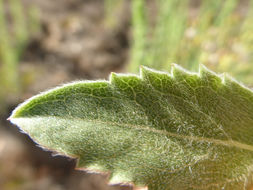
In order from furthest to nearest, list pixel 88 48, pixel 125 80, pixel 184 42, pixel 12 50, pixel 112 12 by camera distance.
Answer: pixel 112 12 → pixel 88 48 → pixel 12 50 → pixel 184 42 → pixel 125 80

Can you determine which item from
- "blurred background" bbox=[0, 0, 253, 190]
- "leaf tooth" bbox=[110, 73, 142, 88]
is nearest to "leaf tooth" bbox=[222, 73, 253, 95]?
"leaf tooth" bbox=[110, 73, 142, 88]

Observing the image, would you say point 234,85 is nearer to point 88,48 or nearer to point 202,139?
point 202,139

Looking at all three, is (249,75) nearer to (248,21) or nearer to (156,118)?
(248,21)

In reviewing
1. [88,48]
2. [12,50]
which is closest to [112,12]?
[88,48]

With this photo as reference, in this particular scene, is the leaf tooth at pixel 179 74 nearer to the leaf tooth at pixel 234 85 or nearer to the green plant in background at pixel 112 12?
the leaf tooth at pixel 234 85

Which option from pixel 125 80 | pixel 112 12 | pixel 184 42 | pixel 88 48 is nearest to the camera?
pixel 125 80
